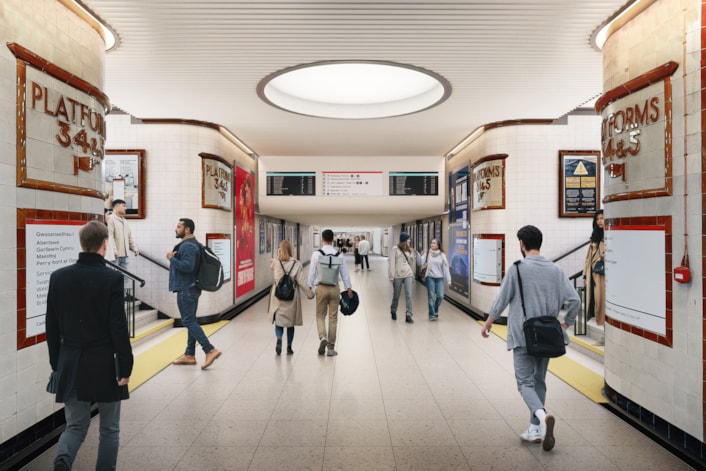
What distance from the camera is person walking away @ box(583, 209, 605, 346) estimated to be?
512 centimetres

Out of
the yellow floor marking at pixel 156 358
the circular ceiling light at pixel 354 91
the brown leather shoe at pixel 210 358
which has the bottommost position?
the yellow floor marking at pixel 156 358

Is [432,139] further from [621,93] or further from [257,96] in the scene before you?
[621,93]

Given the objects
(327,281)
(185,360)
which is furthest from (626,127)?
Answer: (185,360)

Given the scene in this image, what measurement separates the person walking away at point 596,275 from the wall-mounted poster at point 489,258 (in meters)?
1.66

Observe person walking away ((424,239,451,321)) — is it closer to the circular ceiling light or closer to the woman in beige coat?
the circular ceiling light

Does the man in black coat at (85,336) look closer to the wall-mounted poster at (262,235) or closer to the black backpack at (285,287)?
the black backpack at (285,287)

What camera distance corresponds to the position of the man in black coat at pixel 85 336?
2100mm

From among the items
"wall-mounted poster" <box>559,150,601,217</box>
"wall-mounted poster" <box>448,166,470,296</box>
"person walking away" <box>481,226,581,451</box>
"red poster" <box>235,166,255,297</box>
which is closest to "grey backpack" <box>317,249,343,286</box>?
"person walking away" <box>481,226,581,451</box>

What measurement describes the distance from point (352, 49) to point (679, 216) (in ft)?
10.3

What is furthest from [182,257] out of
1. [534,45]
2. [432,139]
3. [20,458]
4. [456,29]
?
[432,139]

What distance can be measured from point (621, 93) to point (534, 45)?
41.5 inches

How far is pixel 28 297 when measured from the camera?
9.46 feet

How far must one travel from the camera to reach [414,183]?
9734mm

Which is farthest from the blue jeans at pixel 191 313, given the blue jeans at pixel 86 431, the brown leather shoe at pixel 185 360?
the blue jeans at pixel 86 431
